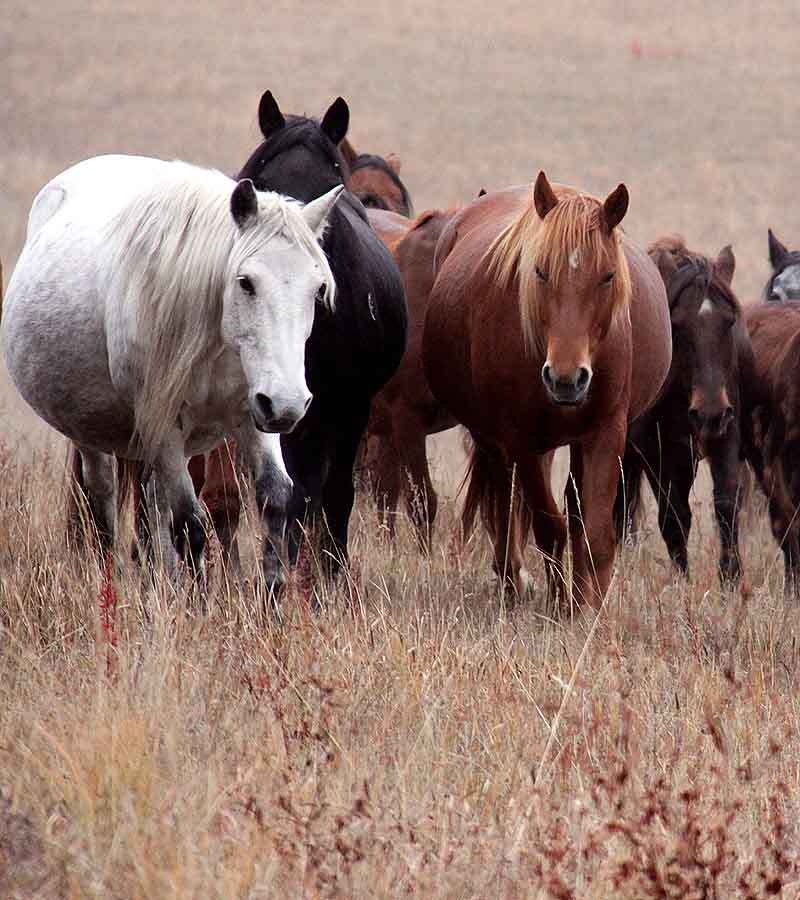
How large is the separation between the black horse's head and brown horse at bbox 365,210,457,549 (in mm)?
1734

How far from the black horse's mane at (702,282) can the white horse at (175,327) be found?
2958 mm

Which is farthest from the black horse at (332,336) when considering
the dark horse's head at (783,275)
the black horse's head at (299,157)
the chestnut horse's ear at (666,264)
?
the dark horse's head at (783,275)

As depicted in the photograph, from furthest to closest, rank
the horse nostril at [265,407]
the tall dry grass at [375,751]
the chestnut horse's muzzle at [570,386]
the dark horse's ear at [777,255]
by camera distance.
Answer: the dark horse's ear at [777,255] → the chestnut horse's muzzle at [570,386] → the horse nostril at [265,407] → the tall dry grass at [375,751]

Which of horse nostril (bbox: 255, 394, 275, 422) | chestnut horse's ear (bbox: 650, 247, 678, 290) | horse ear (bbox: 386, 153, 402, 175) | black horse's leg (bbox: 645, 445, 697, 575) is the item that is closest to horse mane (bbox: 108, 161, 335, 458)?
horse nostril (bbox: 255, 394, 275, 422)

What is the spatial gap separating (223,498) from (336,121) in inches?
66.7

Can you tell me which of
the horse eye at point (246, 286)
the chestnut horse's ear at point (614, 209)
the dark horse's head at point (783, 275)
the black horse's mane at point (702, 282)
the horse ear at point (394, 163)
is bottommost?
the dark horse's head at point (783, 275)

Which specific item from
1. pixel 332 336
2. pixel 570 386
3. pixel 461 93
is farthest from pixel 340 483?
pixel 461 93

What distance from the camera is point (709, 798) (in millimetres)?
3832

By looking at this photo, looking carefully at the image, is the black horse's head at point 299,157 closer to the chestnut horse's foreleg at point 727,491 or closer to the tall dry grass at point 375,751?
the tall dry grass at point 375,751

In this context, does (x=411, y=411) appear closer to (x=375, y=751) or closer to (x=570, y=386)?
(x=570, y=386)

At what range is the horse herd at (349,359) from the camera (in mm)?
5496

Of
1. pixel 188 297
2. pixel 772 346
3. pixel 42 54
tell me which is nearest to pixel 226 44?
pixel 42 54

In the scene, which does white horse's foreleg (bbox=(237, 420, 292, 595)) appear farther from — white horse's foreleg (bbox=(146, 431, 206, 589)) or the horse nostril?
the horse nostril

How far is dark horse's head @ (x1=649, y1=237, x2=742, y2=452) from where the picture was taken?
8.02 metres
